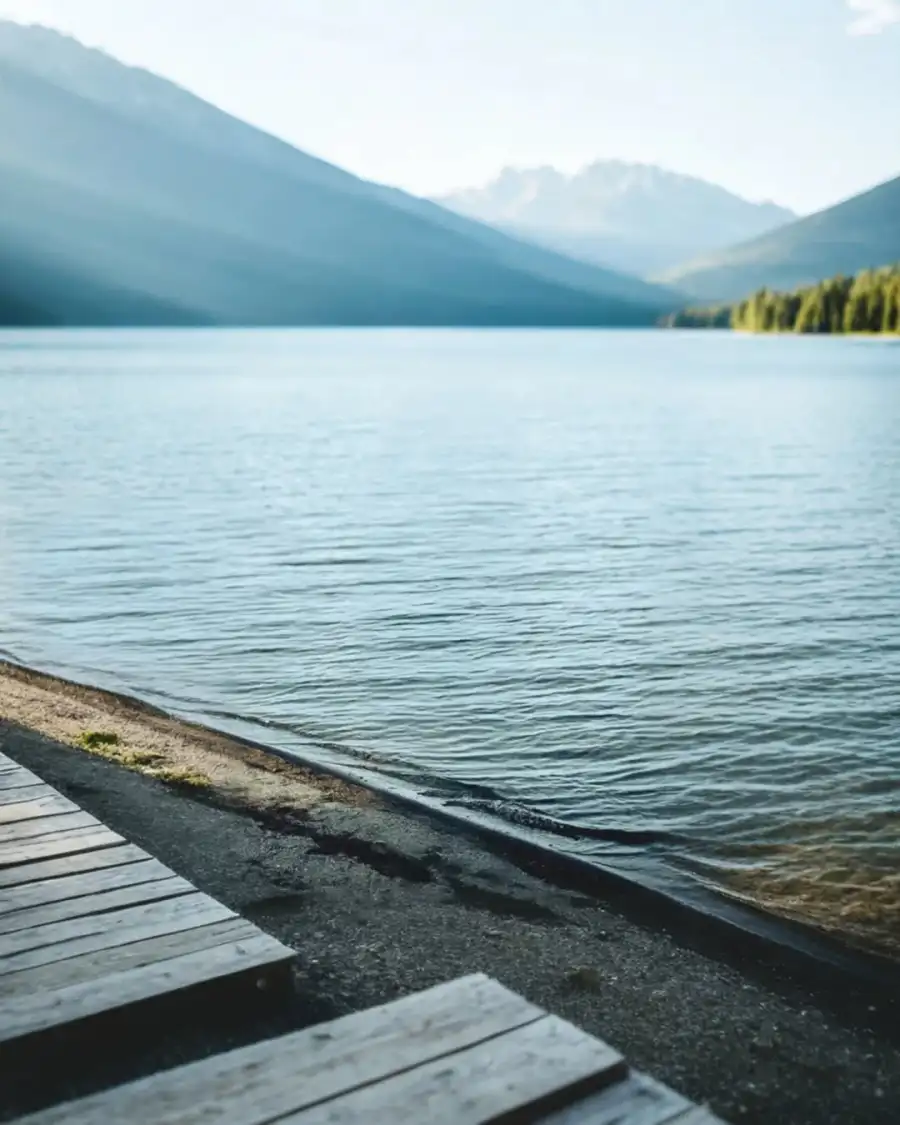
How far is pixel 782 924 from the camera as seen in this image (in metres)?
9.78

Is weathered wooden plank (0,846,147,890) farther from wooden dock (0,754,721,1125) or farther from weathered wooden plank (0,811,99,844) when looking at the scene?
weathered wooden plank (0,811,99,844)

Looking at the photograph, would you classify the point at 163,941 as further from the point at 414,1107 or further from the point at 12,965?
the point at 414,1107

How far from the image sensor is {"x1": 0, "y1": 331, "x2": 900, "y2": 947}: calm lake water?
1260cm

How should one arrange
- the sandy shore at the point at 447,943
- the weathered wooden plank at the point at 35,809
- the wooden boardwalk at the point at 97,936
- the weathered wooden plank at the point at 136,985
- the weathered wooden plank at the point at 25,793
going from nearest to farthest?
the weathered wooden plank at the point at 136,985 < the wooden boardwalk at the point at 97,936 < the sandy shore at the point at 447,943 < the weathered wooden plank at the point at 35,809 < the weathered wooden plank at the point at 25,793

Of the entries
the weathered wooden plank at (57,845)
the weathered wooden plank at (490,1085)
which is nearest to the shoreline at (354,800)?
the weathered wooden plank at (57,845)

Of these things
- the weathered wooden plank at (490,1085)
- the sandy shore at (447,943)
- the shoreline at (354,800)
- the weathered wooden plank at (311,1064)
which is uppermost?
the weathered wooden plank at (490,1085)

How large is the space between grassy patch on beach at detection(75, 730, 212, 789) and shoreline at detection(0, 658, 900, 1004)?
2 cm

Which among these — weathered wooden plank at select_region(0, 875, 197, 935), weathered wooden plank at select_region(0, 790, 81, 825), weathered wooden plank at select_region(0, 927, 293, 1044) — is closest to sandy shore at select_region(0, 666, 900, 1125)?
weathered wooden plank at select_region(0, 927, 293, 1044)

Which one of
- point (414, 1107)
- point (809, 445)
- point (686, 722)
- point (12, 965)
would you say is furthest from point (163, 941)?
point (809, 445)

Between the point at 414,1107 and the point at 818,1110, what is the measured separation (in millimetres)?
2658

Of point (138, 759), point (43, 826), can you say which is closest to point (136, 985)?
point (43, 826)

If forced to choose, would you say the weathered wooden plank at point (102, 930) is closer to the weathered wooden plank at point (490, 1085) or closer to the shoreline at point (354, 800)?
the weathered wooden plank at point (490, 1085)

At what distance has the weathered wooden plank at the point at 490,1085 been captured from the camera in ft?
17.6

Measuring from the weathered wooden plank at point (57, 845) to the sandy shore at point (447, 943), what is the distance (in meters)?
1.13
